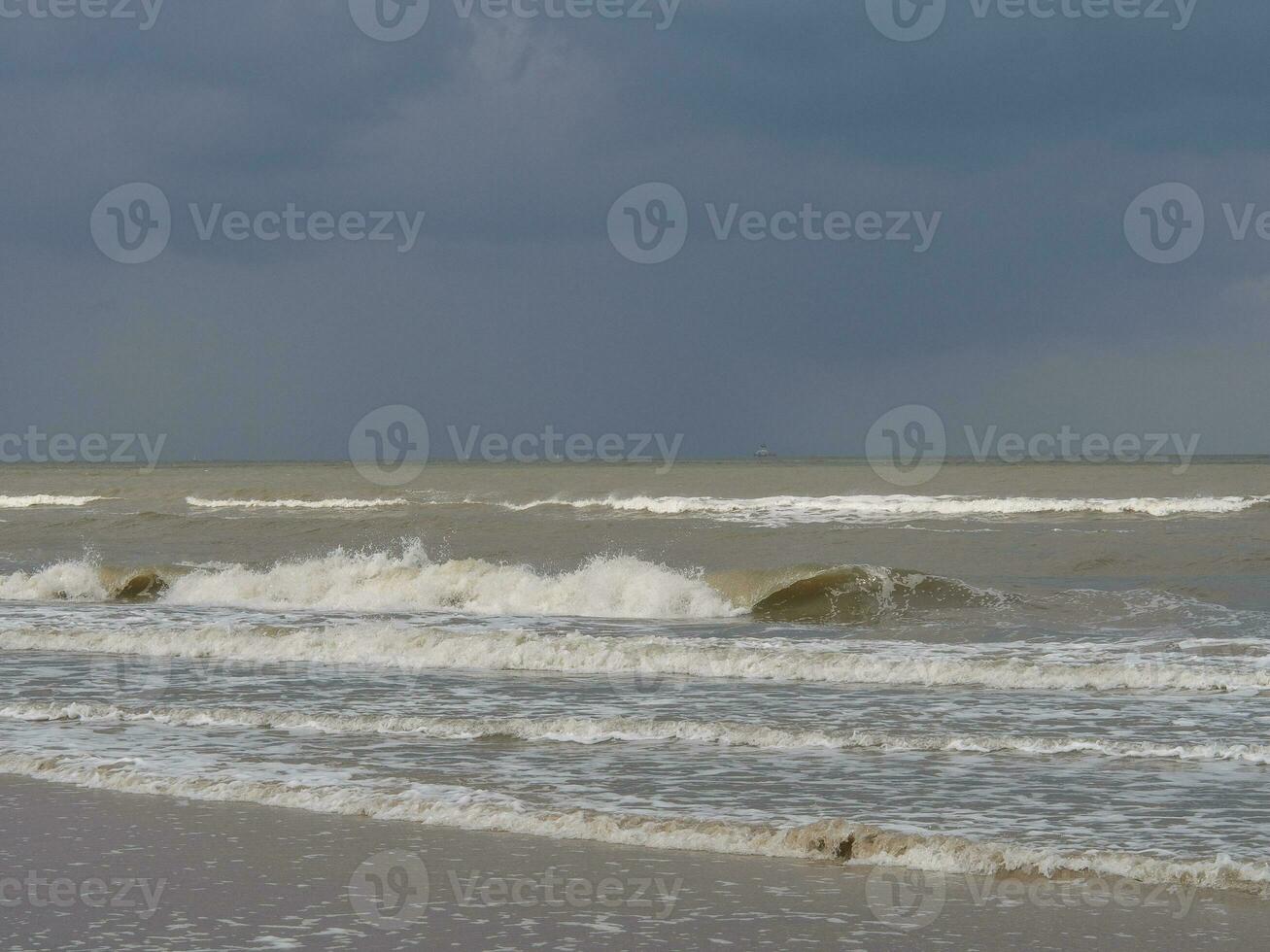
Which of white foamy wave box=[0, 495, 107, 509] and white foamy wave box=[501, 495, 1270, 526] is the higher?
white foamy wave box=[0, 495, 107, 509]

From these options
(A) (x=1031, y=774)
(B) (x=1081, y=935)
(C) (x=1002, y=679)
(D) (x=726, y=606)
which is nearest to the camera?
(B) (x=1081, y=935)

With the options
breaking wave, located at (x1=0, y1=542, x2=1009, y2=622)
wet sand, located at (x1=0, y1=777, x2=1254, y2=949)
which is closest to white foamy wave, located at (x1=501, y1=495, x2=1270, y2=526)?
breaking wave, located at (x1=0, y1=542, x2=1009, y2=622)

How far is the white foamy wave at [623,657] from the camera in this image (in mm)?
12328

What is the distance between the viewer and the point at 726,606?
18.9 m

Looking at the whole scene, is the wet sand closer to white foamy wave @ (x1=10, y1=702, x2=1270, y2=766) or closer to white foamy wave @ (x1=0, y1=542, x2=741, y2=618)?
white foamy wave @ (x1=10, y1=702, x2=1270, y2=766)

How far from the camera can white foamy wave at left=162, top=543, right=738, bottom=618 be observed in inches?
757

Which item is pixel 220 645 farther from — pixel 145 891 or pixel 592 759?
pixel 145 891

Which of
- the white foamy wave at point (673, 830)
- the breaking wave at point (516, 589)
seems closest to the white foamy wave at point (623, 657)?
the breaking wave at point (516, 589)

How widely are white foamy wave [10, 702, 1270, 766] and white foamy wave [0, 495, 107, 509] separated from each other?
46.2 m

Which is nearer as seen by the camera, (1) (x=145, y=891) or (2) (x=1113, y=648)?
(1) (x=145, y=891)

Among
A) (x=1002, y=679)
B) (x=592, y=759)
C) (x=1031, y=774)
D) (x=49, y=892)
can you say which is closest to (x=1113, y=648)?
(x=1002, y=679)

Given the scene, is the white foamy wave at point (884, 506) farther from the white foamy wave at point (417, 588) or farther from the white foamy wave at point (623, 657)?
the white foamy wave at point (623, 657)

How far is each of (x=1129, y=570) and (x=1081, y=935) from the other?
1897 centimetres

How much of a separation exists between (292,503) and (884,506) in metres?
24.2
